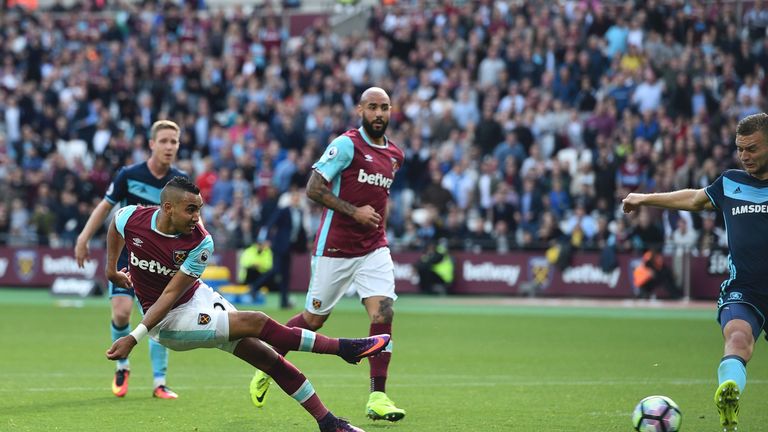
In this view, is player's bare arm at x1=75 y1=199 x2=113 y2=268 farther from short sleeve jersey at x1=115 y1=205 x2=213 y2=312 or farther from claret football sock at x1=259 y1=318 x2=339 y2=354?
claret football sock at x1=259 y1=318 x2=339 y2=354

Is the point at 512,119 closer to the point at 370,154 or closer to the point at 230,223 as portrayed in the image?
the point at 230,223

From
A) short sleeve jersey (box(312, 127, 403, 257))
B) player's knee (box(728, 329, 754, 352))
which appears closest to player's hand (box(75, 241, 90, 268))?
short sleeve jersey (box(312, 127, 403, 257))

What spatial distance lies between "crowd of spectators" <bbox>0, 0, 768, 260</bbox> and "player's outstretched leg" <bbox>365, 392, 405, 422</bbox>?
14.0 metres

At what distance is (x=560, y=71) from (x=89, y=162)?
1280 centimetres

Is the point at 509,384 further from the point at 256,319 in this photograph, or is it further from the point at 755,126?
the point at 755,126

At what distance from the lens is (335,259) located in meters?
10.9

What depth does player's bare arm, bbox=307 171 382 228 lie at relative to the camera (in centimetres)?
1062

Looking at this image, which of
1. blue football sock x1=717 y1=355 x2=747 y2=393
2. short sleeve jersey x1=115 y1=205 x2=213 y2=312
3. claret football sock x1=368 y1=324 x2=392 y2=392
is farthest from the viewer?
claret football sock x1=368 y1=324 x2=392 y2=392

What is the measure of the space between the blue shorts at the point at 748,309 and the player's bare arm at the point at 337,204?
326cm

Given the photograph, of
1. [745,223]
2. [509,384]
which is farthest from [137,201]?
[745,223]

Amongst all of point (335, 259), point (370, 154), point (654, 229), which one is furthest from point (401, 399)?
point (654, 229)

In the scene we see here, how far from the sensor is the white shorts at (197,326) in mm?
8719

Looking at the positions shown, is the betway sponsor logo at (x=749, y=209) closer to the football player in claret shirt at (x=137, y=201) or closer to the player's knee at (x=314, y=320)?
the player's knee at (x=314, y=320)

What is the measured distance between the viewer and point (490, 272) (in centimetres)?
2661
